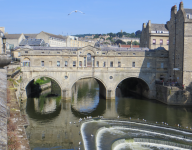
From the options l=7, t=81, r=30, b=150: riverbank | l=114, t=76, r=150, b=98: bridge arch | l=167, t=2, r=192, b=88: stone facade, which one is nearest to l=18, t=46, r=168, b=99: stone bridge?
l=114, t=76, r=150, b=98: bridge arch

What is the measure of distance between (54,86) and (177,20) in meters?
38.2

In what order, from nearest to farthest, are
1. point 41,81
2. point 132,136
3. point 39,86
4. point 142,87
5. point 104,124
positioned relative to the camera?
point 132,136
point 104,124
point 142,87
point 39,86
point 41,81

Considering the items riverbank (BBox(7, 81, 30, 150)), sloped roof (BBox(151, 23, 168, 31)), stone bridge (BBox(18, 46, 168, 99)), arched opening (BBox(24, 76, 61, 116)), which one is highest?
sloped roof (BBox(151, 23, 168, 31))

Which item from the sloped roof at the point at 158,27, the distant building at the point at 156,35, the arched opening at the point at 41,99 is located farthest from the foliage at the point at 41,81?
the sloped roof at the point at 158,27

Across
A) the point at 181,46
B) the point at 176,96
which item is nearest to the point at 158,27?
the point at 181,46

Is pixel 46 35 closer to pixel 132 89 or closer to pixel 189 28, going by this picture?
pixel 132 89

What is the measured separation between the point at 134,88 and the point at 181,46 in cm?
1893

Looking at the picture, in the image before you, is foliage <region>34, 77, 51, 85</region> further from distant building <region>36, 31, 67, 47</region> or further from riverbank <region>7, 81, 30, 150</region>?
riverbank <region>7, 81, 30, 150</region>

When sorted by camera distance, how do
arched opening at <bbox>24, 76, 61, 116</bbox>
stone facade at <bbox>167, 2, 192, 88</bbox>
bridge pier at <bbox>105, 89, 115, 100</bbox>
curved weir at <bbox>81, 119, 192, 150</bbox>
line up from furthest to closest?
bridge pier at <bbox>105, 89, 115, 100</bbox> < stone facade at <bbox>167, 2, 192, 88</bbox> < arched opening at <bbox>24, 76, 61, 116</bbox> < curved weir at <bbox>81, 119, 192, 150</bbox>

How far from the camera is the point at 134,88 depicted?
186ft

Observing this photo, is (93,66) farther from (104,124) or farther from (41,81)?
(41,81)

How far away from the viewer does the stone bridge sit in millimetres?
44281

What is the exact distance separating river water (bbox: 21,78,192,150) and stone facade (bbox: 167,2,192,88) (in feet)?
21.4

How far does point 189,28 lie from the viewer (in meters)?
39.9
